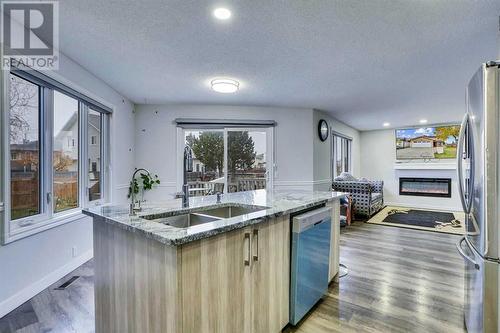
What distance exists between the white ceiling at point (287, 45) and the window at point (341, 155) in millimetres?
2969

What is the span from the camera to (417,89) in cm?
397

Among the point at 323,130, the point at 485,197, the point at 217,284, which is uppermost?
the point at 323,130

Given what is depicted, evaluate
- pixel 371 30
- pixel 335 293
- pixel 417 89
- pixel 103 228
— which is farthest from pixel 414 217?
pixel 103 228

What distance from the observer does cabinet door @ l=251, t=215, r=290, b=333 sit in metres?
1.64

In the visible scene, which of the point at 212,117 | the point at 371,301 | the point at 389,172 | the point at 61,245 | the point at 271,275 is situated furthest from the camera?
the point at 389,172

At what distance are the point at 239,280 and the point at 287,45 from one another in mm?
2205

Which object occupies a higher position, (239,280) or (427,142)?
(427,142)

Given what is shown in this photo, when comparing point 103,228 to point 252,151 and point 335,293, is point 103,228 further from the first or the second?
point 252,151

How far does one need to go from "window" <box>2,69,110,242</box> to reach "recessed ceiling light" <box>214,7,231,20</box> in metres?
1.86

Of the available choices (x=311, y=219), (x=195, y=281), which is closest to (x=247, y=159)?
(x=311, y=219)

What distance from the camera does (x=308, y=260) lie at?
2062mm

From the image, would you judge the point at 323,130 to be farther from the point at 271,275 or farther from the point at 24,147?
the point at 24,147

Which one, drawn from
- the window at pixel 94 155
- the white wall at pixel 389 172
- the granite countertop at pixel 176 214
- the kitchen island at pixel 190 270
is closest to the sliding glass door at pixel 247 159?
the window at pixel 94 155

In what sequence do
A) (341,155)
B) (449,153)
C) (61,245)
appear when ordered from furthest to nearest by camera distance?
(341,155) < (449,153) < (61,245)
